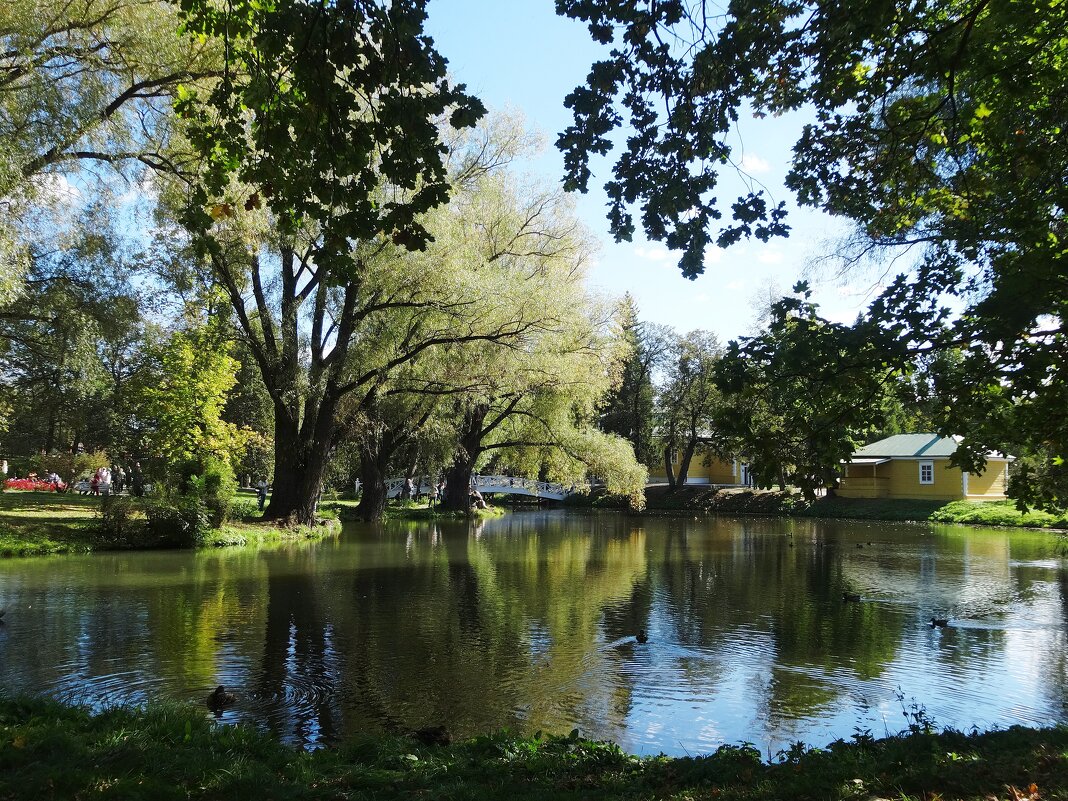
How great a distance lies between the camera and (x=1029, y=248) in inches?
247

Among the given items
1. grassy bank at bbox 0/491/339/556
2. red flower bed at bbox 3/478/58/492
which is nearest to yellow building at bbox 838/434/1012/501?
grassy bank at bbox 0/491/339/556

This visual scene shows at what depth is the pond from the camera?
7.82 metres

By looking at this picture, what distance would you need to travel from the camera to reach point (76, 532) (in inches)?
786

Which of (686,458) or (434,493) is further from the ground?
(686,458)

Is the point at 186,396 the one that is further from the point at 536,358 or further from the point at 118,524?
the point at 536,358

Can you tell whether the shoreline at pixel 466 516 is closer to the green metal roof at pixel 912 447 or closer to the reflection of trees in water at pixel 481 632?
the reflection of trees in water at pixel 481 632

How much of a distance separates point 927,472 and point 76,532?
41889mm

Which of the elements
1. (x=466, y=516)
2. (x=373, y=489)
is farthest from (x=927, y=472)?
(x=373, y=489)

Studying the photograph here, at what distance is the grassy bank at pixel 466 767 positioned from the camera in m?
4.50

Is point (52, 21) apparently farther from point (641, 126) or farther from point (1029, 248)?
point (1029, 248)

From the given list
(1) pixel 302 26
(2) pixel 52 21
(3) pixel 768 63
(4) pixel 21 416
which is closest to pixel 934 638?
(3) pixel 768 63

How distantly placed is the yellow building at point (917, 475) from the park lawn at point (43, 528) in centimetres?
3602

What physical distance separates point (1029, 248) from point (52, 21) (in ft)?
49.0

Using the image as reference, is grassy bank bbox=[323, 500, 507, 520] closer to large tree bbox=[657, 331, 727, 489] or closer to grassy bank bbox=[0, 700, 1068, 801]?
large tree bbox=[657, 331, 727, 489]
